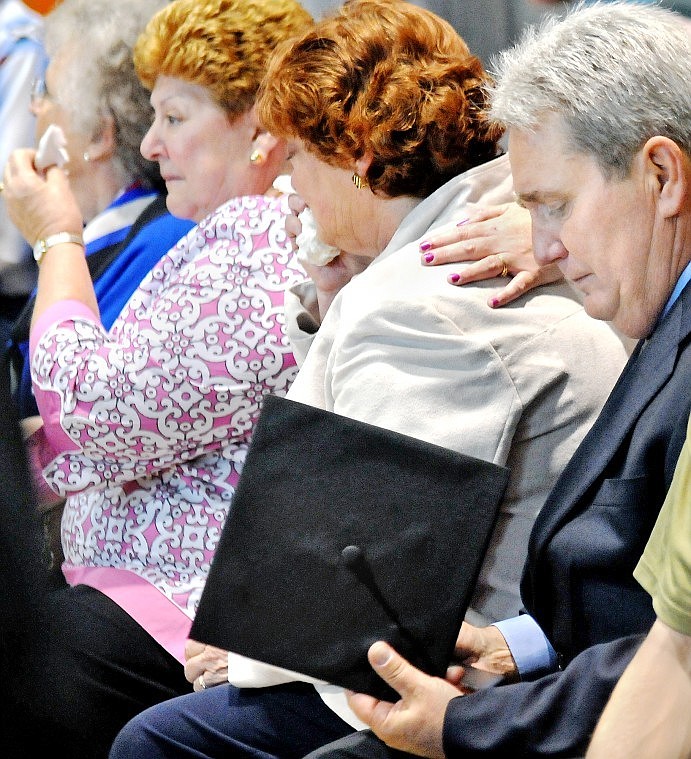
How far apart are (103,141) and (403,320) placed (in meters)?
1.65

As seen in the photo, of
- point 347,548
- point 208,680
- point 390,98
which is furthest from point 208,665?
point 390,98

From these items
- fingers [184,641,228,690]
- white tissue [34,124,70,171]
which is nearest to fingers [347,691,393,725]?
fingers [184,641,228,690]

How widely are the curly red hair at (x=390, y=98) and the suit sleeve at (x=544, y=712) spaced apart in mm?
857

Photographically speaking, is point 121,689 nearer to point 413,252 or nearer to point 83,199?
point 413,252

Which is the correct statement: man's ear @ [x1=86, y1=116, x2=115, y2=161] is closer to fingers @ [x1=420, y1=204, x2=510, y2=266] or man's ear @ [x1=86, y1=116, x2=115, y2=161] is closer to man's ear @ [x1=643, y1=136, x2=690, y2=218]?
fingers @ [x1=420, y1=204, x2=510, y2=266]

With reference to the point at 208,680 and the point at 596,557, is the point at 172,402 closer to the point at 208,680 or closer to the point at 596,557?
the point at 208,680

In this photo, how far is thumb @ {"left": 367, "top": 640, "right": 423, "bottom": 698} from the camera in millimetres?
1596

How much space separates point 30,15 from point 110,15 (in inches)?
35.3

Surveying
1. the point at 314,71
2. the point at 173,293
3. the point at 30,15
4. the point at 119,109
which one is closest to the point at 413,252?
the point at 314,71

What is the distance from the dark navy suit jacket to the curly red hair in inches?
20.5

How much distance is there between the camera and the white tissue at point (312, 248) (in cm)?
216

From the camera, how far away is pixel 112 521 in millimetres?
2354

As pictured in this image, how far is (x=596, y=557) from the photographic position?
1.60 metres

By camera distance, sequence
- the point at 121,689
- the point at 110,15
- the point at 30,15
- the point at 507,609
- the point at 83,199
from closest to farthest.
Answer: the point at 507,609, the point at 121,689, the point at 110,15, the point at 83,199, the point at 30,15
